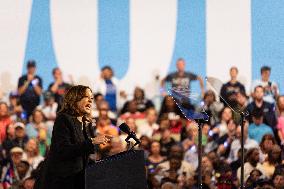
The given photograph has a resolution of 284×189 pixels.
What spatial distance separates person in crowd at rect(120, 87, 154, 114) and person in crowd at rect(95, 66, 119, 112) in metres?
0.13

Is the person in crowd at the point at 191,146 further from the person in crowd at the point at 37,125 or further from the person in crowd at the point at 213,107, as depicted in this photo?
the person in crowd at the point at 37,125

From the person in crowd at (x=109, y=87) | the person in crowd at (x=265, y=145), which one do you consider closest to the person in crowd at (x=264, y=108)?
the person in crowd at (x=265, y=145)

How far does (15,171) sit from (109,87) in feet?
5.50

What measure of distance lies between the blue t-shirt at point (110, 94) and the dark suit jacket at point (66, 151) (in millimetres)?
5512

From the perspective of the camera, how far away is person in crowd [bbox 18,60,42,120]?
10945 mm

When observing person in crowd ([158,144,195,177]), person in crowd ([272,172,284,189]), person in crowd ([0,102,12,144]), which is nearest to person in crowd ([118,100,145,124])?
person in crowd ([158,144,195,177])

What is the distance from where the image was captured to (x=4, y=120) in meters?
10.9

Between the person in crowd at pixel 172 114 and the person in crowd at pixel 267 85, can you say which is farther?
the person in crowd at pixel 267 85

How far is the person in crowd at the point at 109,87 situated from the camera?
1099cm

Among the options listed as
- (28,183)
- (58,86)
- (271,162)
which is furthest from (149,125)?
(28,183)

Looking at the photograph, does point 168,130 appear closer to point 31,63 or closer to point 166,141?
point 166,141

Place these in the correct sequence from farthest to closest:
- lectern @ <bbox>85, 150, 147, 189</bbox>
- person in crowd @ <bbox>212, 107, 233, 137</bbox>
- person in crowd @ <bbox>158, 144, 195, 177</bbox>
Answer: person in crowd @ <bbox>212, 107, 233, 137</bbox>
person in crowd @ <bbox>158, 144, 195, 177</bbox>
lectern @ <bbox>85, 150, 147, 189</bbox>

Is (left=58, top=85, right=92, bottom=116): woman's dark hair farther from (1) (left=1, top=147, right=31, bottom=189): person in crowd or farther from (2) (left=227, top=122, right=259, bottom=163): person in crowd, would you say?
(2) (left=227, top=122, right=259, bottom=163): person in crowd

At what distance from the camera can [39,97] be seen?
1096 centimetres
